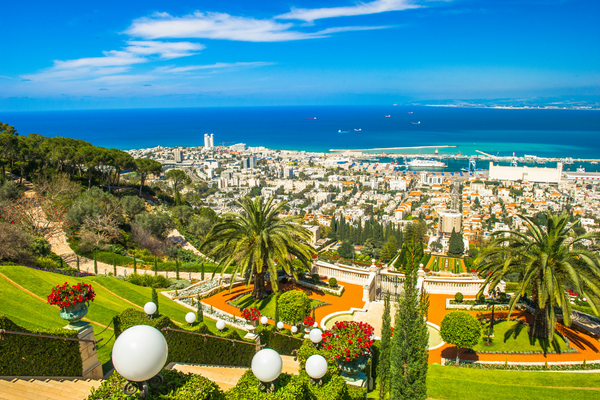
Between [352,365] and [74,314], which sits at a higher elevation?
[74,314]

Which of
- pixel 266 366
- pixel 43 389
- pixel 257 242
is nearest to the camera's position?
pixel 266 366

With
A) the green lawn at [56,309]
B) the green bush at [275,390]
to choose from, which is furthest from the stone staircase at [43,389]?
the green bush at [275,390]

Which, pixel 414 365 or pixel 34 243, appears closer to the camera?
pixel 414 365

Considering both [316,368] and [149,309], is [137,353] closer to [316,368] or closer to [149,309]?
[316,368]

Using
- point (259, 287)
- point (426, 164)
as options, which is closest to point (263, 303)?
point (259, 287)

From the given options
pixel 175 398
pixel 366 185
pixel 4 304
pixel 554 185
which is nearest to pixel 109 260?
pixel 4 304

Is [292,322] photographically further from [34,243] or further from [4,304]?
[34,243]
